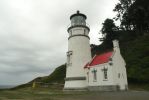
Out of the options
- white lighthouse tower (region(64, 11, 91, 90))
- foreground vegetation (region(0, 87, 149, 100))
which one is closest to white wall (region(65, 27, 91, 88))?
white lighthouse tower (region(64, 11, 91, 90))

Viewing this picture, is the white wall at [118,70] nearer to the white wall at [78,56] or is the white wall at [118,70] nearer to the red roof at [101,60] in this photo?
the red roof at [101,60]

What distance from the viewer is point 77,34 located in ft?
104

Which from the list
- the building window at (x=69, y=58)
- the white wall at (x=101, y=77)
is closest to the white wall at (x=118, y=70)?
the white wall at (x=101, y=77)

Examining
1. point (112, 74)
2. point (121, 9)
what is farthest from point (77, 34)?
point (121, 9)

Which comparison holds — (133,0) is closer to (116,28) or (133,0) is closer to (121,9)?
(121,9)

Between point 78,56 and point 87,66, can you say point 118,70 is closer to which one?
point 87,66

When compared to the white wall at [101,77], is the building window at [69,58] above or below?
above

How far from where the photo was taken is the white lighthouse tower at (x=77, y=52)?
30.4 m

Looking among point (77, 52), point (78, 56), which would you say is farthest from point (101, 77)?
point (77, 52)

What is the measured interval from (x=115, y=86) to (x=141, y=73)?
35.7 ft

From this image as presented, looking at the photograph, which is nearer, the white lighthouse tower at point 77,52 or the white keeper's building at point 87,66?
the white keeper's building at point 87,66

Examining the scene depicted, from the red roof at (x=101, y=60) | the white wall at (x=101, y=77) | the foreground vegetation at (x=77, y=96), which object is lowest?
the foreground vegetation at (x=77, y=96)

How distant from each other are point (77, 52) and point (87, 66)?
2.94 m

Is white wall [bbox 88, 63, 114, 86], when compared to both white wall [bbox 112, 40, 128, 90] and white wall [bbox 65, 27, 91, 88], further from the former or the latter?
white wall [bbox 65, 27, 91, 88]
